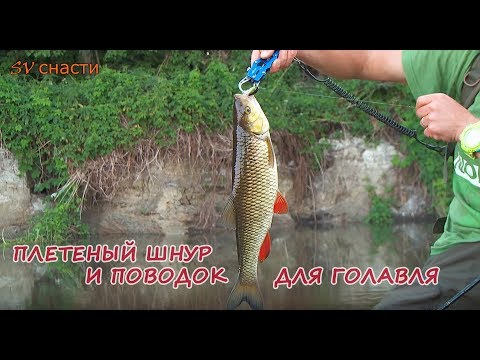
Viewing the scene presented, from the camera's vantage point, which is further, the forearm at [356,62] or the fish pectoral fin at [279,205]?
the forearm at [356,62]

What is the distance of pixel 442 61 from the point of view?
4.75ft

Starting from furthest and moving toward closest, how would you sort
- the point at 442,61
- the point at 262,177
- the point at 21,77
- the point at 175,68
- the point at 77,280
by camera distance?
the point at 175,68, the point at 21,77, the point at 77,280, the point at 442,61, the point at 262,177

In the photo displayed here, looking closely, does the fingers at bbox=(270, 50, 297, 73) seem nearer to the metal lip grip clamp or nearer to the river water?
the metal lip grip clamp

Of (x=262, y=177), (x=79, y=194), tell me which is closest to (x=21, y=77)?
(x=79, y=194)

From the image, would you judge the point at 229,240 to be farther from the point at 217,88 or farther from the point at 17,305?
the point at 17,305

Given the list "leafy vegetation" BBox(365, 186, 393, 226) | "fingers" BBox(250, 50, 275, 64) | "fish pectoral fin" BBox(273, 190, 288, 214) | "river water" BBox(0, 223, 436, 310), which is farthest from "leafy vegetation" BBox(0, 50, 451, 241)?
"fish pectoral fin" BBox(273, 190, 288, 214)

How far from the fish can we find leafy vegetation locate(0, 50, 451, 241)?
2366 mm

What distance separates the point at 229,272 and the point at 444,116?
94.0 inches

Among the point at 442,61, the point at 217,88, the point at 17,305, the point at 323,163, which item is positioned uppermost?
the point at 217,88

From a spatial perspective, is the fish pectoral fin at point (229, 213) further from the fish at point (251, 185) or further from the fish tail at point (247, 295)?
the fish tail at point (247, 295)

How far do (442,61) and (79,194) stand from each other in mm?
2918

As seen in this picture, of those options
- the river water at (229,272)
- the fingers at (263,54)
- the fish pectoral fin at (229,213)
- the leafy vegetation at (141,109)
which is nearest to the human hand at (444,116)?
the fingers at (263,54)

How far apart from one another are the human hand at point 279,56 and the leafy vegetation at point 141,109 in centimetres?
228

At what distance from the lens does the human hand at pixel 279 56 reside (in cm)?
132
